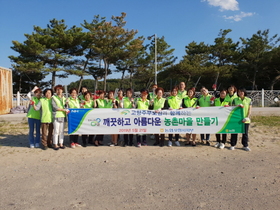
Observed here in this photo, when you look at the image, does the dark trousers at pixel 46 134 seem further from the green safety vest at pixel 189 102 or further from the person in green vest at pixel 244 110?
the person in green vest at pixel 244 110

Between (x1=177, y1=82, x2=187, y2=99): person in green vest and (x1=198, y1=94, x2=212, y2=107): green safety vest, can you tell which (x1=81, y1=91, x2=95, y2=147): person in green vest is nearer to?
(x1=177, y1=82, x2=187, y2=99): person in green vest

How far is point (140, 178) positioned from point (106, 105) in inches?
113

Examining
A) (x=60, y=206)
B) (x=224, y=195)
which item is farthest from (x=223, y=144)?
(x=60, y=206)

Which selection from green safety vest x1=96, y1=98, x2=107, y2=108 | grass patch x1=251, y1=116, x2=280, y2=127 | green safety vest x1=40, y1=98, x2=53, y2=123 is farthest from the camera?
grass patch x1=251, y1=116, x2=280, y2=127

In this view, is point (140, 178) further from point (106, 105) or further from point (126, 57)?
point (126, 57)

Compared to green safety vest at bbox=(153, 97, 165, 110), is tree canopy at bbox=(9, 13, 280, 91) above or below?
above

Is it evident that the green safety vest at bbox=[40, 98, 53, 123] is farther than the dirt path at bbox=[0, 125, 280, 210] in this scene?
Yes

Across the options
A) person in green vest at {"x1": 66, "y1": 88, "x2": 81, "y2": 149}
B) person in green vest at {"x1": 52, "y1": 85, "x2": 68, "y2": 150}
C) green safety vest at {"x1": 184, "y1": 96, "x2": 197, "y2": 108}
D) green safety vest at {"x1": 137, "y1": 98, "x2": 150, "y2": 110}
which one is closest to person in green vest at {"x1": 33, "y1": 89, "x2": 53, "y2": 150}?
person in green vest at {"x1": 52, "y1": 85, "x2": 68, "y2": 150}

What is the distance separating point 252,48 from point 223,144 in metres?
23.7

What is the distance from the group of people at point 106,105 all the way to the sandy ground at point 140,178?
31 cm

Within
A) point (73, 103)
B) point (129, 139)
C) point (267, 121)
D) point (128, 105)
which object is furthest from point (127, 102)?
point (267, 121)

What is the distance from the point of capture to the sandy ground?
9.38 ft

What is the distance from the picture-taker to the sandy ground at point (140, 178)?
9.38 ft

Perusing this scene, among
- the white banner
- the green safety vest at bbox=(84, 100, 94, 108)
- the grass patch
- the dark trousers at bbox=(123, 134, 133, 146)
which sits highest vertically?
the green safety vest at bbox=(84, 100, 94, 108)
